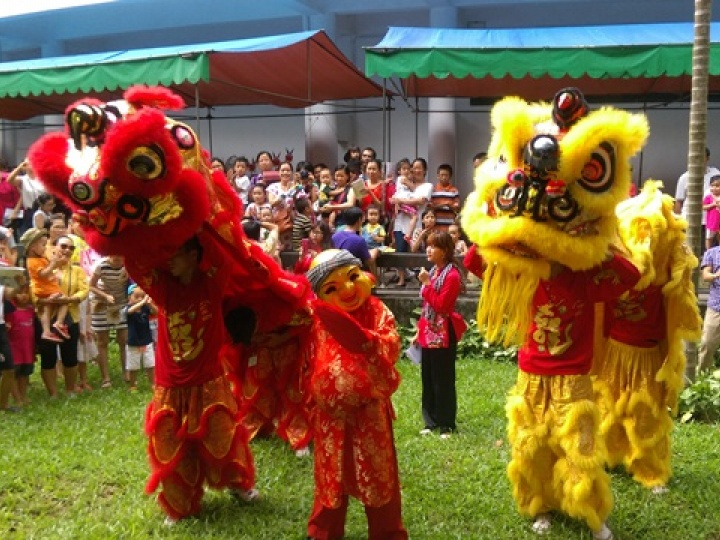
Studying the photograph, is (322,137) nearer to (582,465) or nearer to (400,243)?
(400,243)

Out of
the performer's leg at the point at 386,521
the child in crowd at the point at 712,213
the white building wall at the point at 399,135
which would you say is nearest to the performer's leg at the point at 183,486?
the performer's leg at the point at 386,521

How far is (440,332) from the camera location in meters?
5.58

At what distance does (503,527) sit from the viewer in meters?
4.24

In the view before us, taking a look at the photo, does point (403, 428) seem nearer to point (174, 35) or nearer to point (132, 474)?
point (132, 474)

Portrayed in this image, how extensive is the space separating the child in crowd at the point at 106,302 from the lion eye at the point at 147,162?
3.93 meters

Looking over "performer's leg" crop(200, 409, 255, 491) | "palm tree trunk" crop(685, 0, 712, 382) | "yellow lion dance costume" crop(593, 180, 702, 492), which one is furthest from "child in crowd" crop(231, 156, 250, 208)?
"yellow lion dance costume" crop(593, 180, 702, 492)

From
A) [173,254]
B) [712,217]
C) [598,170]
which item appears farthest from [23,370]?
[712,217]

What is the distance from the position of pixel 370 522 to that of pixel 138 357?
4.04 m

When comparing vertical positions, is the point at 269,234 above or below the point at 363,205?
below

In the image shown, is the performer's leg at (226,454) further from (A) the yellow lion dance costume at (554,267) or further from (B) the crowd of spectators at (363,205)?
(B) the crowd of spectators at (363,205)

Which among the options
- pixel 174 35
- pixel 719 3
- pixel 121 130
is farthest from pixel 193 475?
pixel 174 35

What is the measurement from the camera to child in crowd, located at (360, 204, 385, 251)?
343 inches

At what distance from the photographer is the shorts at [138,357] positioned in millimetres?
7207

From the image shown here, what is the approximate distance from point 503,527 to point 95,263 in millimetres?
4993
